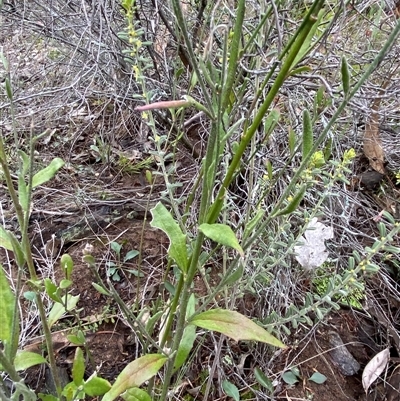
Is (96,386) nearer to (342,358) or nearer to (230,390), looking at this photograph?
(230,390)

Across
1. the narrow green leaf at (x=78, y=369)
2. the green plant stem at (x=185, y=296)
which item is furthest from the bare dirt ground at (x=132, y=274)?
the green plant stem at (x=185, y=296)

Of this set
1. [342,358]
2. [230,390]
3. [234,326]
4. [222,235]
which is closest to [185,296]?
[234,326]

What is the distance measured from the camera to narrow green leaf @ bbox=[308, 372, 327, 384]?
4.39 ft

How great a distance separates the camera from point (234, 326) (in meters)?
0.71

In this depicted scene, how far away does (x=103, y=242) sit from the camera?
1.57 meters

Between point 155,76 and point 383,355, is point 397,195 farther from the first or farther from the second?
point 155,76

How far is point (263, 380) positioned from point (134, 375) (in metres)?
0.61

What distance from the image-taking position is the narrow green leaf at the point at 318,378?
1.34 meters

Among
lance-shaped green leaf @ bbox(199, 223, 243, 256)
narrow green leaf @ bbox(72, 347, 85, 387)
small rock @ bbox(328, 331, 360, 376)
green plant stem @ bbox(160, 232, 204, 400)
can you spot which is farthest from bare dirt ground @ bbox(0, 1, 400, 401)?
lance-shaped green leaf @ bbox(199, 223, 243, 256)

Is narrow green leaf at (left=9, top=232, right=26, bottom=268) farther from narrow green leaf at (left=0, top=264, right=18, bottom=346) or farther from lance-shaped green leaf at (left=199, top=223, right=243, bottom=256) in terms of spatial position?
lance-shaped green leaf at (left=199, top=223, right=243, bottom=256)

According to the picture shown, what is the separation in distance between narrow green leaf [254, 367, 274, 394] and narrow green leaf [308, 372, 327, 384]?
16 cm

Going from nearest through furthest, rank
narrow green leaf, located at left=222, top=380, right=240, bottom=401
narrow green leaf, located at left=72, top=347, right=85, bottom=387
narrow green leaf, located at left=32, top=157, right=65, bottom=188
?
1. narrow green leaf, located at left=32, top=157, right=65, bottom=188
2. narrow green leaf, located at left=72, top=347, right=85, bottom=387
3. narrow green leaf, located at left=222, top=380, right=240, bottom=401

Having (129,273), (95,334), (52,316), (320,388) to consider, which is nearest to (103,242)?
(129,273)

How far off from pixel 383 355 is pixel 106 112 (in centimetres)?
152
